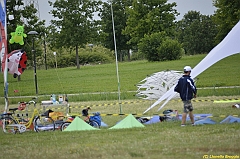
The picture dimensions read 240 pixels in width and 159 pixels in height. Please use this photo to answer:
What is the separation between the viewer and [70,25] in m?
54.5

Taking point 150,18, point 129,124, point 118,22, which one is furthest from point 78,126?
point 118,22

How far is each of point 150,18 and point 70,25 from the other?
45.6 feet

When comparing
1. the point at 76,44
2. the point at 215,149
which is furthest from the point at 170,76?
the point at 76,44

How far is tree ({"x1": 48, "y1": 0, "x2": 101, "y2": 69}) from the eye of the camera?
2151 inches

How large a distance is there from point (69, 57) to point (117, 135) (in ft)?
174

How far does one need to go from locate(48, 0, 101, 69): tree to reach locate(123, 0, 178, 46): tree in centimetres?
1104

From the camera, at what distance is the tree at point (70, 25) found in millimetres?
54625

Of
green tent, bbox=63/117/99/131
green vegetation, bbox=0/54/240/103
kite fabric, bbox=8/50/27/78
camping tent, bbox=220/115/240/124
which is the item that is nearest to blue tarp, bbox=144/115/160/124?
green tent, bbox=63/117/99/131

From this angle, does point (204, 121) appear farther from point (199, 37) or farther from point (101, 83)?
point (199, 37)

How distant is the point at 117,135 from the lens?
36.8ft

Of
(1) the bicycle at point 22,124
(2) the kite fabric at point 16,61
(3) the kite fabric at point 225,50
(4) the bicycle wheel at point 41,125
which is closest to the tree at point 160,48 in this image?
(2) the kite fabric at point 16,61

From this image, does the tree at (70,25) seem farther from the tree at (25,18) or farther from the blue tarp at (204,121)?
the blue tarp at (204,121)

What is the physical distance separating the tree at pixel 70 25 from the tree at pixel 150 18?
36.2ft

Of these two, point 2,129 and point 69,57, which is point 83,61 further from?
point 2,129
